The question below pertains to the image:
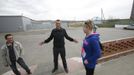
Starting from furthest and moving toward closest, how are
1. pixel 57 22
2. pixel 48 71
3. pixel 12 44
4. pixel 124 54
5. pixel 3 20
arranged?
1. pixel 3 20
2. pixel 124 54
3. pixel 48 71
4. pixel 57 22
5. pixel 12 44

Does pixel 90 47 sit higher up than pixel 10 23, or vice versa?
pixel 90 47

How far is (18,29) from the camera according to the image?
34969mm

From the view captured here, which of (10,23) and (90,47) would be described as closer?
(90,47)

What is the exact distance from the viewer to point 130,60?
5.96 meters

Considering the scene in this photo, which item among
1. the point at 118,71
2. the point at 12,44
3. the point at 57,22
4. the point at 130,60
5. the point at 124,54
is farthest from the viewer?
the point at 124,54

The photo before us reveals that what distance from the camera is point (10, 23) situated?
3428 centimetres

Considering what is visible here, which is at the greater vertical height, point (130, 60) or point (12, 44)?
point (12, 44)

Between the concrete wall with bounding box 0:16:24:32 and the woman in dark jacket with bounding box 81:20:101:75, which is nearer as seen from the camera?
the woman in dark jacket with bounding box 81:20:101:75

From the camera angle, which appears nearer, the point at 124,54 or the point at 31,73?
the point at 31,73

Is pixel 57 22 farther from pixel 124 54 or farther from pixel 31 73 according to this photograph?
pixel 124 54

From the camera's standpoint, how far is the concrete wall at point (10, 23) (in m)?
33.8

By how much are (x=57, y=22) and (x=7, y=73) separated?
8.70 ft

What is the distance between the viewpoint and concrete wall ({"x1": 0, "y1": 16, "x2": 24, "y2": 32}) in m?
33.8

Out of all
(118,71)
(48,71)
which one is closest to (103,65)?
(118,71)
